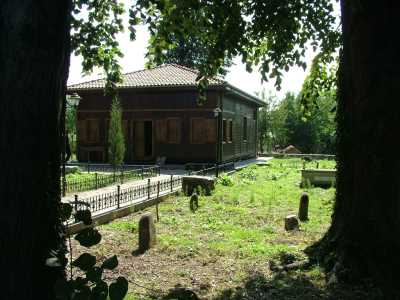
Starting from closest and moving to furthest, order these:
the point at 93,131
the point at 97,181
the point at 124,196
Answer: the point at 124,196 → the point at 97,181 → the point at 93,131

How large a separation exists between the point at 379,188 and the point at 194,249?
11.5 ft

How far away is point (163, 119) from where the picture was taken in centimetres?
2527

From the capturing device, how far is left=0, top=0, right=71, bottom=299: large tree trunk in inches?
112

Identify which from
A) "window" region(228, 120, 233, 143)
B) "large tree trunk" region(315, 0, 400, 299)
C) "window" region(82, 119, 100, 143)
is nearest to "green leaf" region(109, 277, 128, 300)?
"large tree trunk" region(315, 0, 400, 299)

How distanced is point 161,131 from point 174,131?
0.77 meters

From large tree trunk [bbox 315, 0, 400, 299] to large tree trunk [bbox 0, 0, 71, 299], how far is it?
12.8 ft

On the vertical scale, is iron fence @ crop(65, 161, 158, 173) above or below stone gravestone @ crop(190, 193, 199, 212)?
above

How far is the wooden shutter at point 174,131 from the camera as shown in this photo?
2498 cm

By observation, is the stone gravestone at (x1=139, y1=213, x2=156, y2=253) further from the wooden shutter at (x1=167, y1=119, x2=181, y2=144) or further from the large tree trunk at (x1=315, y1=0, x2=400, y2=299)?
the wooden shutter at (x1=167, y1=119, x2=181, y2=144)

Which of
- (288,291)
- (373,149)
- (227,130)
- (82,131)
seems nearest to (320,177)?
(227,130)

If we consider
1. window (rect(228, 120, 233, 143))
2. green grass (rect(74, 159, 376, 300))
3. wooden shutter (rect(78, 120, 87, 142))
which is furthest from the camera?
window (rect(228, 120, 233, 143))

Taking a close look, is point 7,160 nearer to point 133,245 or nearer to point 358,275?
point 358,275

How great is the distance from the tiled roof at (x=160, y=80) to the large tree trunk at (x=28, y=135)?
20661 millimetres

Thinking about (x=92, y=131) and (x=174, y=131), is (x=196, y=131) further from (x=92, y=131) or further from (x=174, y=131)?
(x=92, y=131)
